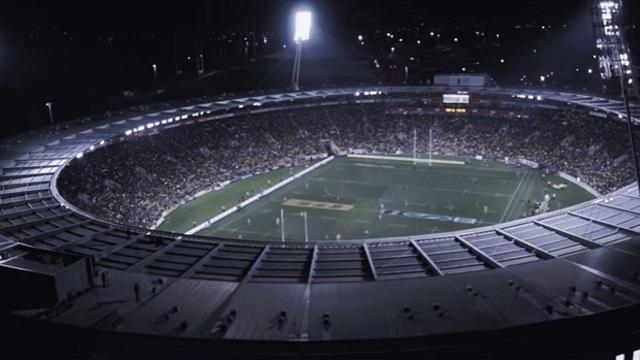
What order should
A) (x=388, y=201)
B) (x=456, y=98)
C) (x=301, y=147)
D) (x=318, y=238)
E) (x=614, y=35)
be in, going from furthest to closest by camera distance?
(x=456, y=98), (x=301, y=147), (x=388, y=201), (x=318, y=238), (x=614, y=35)

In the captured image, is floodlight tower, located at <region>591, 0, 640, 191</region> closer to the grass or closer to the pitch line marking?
the pitch line marking

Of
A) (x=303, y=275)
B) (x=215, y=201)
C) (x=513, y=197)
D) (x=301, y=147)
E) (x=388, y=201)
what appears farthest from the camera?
(x=301, y=147)

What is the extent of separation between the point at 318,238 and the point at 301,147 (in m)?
29.6

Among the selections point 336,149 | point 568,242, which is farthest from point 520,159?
point 568,242

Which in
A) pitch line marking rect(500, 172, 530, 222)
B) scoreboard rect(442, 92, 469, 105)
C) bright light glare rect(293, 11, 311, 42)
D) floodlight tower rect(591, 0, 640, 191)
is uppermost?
bright light glare rect(293, 11, 311, 42)

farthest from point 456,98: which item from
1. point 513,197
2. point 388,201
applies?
point 388,201

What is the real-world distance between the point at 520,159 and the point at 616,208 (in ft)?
119

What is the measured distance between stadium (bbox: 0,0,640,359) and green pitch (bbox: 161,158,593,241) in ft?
1.01

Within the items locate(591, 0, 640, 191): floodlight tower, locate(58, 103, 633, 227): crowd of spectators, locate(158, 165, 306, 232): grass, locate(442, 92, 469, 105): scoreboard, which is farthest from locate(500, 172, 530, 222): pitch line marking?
locate(591, 0, 640, 191): floodlight tower

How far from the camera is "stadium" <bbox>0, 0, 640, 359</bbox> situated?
20.0 m

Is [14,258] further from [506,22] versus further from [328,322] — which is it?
[506,22]

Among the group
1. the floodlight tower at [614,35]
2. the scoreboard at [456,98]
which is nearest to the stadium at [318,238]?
the scoreboard at [456,98]

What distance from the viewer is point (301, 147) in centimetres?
7356

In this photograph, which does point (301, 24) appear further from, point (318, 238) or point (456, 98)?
point (318, 238)
